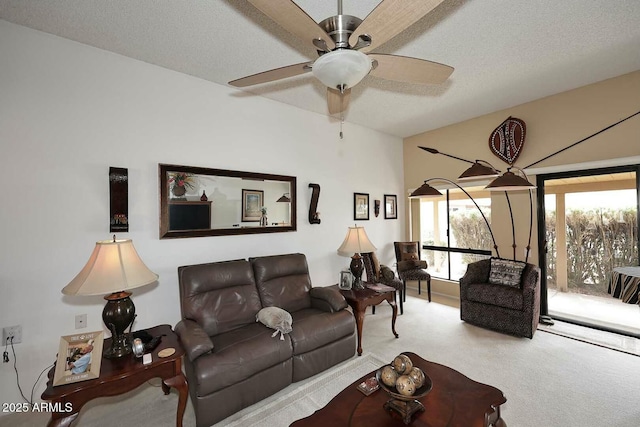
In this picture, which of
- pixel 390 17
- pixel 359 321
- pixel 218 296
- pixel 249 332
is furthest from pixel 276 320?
pixel 390 17

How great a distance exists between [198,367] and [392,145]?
4.81 m

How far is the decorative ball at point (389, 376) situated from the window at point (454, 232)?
3699mm

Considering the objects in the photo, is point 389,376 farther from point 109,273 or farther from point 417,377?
point 109,273

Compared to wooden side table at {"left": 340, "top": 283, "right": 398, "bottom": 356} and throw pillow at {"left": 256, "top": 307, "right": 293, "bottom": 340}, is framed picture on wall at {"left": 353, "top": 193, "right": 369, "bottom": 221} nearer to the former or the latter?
wooden side table at {"left": 340, "top": 283, "right": 398, "bottom": 356}

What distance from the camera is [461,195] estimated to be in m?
4.78

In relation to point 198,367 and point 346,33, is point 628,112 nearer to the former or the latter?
point 346,33

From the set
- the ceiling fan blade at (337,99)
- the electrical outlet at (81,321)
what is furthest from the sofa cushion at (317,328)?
the ceiling fan blade at (337,99)

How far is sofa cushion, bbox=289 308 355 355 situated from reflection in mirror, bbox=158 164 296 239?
1.25 m

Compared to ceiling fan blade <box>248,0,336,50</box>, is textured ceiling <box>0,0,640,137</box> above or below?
above

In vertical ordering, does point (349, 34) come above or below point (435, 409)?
above

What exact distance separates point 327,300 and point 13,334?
8.63ft

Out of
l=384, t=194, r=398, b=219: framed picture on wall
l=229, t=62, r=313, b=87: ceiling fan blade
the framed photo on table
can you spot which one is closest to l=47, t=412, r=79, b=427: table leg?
the framed photo on table

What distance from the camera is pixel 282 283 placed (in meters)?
3.03

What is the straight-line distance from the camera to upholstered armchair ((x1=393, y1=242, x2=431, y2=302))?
438 cm
